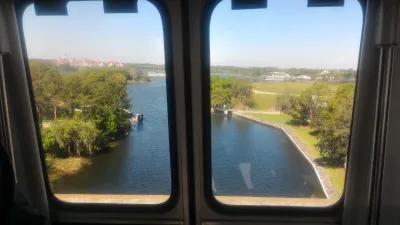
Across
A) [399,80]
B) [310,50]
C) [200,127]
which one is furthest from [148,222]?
[399,80]

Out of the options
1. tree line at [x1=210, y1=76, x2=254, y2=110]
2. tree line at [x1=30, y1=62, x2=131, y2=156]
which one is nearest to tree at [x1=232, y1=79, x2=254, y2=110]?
tree line at [x1=210, y1=76, x2=254, y2=110]

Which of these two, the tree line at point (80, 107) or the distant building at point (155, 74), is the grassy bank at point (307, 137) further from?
the tree line at point (80, 107)

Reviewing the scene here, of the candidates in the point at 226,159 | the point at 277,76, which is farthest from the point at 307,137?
the point at 226,159

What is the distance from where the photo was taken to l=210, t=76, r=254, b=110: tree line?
6.46ft

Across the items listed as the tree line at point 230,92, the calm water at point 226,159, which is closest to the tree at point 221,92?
the tree line at point 230,92

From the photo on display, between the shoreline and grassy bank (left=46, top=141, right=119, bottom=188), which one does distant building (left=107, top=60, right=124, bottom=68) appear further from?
the shoreline

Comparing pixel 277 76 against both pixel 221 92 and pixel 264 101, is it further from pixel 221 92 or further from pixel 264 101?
pixel 221 92

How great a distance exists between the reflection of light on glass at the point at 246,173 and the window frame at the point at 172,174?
1.63ft

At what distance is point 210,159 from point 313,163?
2.61ft

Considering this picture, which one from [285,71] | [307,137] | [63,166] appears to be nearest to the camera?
[285,71]

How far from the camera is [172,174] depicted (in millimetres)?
2139

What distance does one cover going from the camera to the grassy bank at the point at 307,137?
2.07 meters

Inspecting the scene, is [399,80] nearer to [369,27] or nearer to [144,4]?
[369,27]

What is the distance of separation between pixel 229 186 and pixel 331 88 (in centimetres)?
105
